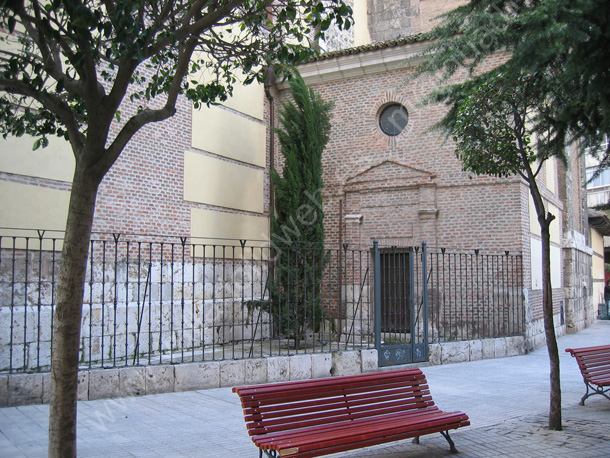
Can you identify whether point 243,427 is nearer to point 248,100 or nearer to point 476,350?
point 476,350

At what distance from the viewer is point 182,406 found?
7305mm

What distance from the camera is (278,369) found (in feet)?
29.3

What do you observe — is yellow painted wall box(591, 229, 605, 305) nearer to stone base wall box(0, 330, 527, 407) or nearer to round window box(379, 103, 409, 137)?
round window box(379, 103, 409, 137)

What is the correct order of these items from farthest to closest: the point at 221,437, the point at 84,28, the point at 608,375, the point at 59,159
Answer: the point at 59,159, the point at 608,375, the point at 221,437, the point at 84,28

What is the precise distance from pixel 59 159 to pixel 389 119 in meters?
7.49

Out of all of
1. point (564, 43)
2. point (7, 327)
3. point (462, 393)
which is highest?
point (564, 43)

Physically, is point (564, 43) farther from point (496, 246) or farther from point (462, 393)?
point (496, 246)

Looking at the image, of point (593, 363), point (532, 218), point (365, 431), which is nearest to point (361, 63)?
point (532, 218)

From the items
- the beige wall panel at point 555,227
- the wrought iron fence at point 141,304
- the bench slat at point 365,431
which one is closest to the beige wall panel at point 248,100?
the wrought iron fence at point 141,304

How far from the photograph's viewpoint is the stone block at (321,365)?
30.3ft

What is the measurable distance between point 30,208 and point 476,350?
8346mm

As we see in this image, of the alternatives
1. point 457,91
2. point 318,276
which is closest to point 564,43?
point 457,91

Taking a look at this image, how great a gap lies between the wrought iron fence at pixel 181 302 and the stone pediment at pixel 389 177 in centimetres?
160

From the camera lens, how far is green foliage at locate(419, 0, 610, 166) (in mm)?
5172
